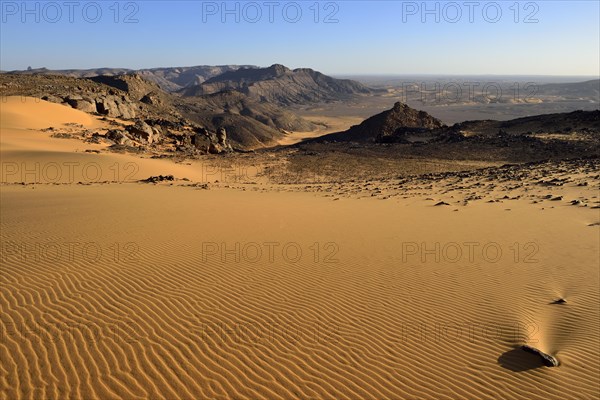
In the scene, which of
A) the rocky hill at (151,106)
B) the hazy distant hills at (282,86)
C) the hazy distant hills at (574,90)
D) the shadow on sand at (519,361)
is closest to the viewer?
the shadow on sand at (519,361)

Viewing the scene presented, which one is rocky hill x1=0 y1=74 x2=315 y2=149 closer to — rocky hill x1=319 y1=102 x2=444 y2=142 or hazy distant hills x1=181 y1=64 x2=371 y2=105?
rocky hill x1=319 y1=102 x2=444 y2=142

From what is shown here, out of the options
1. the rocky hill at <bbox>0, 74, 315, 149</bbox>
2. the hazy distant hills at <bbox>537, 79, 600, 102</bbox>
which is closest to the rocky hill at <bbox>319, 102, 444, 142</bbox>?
the rocky hill at <bbox>0, 74, 315, 149</bbox>

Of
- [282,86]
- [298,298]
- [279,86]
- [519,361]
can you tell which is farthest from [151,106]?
[282,86]

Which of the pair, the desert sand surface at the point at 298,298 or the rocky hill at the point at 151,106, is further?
the rocky hill at the point at 151,106

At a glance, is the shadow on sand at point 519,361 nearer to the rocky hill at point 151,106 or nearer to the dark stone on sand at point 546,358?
the dark stone on sand at point 546,358

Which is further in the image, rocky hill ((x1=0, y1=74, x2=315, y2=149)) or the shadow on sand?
rocky hill ((x1=0, y1=74, x2=315, y2=149))

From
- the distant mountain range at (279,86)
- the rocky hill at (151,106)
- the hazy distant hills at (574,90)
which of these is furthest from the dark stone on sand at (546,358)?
the hazy distant hills at (574,90)
